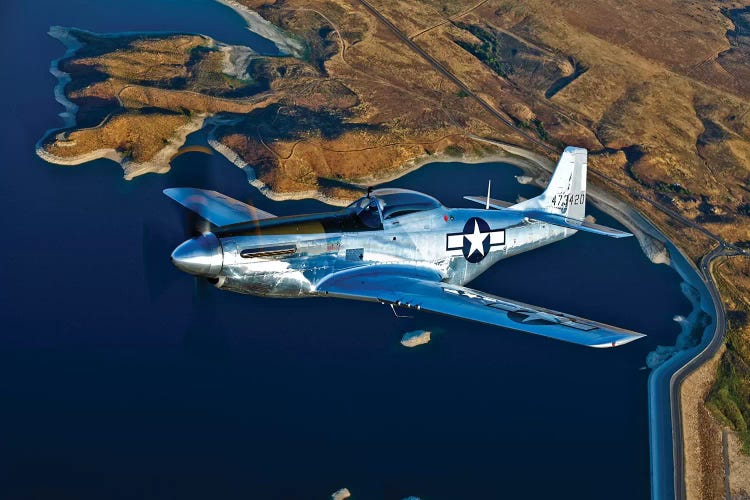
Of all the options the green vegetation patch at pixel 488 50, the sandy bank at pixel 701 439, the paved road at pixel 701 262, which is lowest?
the sandy bank at pixel 701 439

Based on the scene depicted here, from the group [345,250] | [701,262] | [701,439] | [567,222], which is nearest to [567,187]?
[567,222]

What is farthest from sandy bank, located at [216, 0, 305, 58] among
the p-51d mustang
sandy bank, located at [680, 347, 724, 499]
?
sandy bank, located at [680, 347, 724, 499]

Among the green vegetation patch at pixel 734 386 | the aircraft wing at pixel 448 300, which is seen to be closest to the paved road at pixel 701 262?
the green vegetation patch at pixel 734 386

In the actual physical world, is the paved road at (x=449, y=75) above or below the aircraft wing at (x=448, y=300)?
above

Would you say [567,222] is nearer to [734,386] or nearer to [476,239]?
[476,239]

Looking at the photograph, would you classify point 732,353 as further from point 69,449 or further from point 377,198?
point 69,449

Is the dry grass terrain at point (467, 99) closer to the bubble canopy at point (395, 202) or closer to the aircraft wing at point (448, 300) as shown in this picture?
the aircraft wing at point (448, 300)

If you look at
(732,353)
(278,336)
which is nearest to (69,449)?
(278,336)
